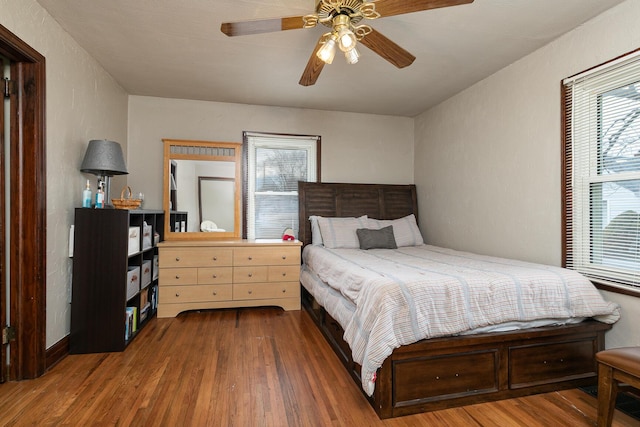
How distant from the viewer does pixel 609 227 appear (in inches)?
85.5

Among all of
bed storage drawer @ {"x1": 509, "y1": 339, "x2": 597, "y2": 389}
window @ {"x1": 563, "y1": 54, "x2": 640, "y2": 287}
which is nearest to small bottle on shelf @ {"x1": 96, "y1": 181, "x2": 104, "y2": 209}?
bed storage drawer @ {"x1": 509, "y1": 339, "x2": 597, "y2": 389}

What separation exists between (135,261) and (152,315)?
2.05 ft

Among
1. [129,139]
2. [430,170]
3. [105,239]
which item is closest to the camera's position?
[105,239]

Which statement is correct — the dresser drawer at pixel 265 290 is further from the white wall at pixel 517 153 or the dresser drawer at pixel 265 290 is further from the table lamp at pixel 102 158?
the white wall at pixel 517 153

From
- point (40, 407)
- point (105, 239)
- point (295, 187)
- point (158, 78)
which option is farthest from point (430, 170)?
point (40, 407)

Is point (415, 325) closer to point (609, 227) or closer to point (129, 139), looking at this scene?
point (609, 227)

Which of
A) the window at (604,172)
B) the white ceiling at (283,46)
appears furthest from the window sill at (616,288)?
the white ceiling at (283,46)

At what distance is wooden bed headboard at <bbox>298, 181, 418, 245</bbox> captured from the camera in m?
4.05

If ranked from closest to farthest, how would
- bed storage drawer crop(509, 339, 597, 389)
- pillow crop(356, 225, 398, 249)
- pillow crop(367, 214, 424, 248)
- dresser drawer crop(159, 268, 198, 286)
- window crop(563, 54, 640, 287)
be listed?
1. bed storage drawer crop(509, 339, 597, 389)
2. window crop(563, 54, 640, 287)
3. dresser drawer crop(159, 268, 198, 286)
4. pillow crop(356, 225, 398, 249)
5. pillow crop(367, 214, 424, 248)

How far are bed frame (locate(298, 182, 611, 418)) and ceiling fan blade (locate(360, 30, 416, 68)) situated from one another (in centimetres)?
169

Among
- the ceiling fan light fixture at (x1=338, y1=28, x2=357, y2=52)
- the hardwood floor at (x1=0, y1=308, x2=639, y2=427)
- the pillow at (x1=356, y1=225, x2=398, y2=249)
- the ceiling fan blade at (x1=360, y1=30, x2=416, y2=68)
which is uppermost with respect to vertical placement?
the ceiling fan blade at (x1=360, y1=30, x2=416, y2=68)

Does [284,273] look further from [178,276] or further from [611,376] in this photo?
[611,376]

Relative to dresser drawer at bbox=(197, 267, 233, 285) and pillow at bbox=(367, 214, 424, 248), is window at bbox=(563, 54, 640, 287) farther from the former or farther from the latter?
dresser drawer at bbox=(197, 267, 233, 285)

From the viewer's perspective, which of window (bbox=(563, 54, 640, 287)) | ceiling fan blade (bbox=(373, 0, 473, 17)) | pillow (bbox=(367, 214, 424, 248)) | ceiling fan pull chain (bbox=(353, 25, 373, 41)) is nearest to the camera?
ceiling fan blade (bbox=(373, 0, 473, 17))
